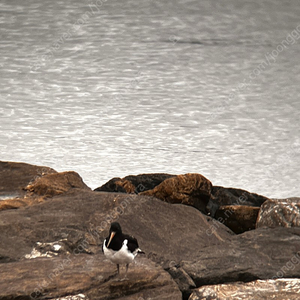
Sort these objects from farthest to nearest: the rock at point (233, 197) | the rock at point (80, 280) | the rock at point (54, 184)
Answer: the rock at point (233, 197) < the rock at point (54, 184) < the rock at point (80, 280)

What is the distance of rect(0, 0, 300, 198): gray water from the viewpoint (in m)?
6.61

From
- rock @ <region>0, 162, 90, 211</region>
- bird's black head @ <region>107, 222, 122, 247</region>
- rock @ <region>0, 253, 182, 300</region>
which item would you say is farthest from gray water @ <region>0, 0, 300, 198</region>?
rock @ <region>0, 253, 182, 300</region>

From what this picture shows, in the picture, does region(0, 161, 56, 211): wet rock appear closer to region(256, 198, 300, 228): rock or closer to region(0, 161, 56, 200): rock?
region(0, 161, 56, 200): rock

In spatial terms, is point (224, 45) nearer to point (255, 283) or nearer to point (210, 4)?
point (210, 4)

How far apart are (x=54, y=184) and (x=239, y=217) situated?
173 inches

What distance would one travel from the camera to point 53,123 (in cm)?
1055

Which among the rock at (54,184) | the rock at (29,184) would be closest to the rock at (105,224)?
the rock at (54,184)

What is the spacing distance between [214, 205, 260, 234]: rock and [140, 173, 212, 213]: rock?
797 millimetres

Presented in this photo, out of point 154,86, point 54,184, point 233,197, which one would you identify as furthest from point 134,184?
point 154,86

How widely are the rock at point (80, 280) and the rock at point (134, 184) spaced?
4.30 meters

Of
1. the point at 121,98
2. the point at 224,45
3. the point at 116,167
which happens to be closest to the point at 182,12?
the point at 224,45

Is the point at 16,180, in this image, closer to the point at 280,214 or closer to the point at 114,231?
the point at 114,231

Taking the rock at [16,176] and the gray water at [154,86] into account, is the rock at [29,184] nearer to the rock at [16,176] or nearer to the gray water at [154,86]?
the rock at [16,176]

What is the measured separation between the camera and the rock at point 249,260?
823cm
